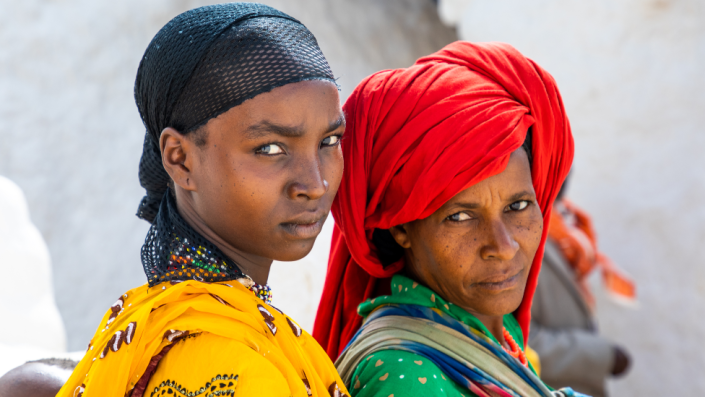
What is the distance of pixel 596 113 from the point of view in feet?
13.8

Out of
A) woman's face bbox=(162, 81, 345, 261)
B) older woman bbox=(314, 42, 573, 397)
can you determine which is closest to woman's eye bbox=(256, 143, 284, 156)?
woman's face bbox=(162, 81, 345, 261)

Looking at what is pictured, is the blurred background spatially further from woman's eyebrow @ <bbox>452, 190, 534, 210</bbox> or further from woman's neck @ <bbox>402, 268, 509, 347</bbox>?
woman's eyebrow @ <bbox>452, 190, 534, 210</bbox>

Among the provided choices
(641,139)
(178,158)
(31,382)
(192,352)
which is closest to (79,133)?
(31,382)

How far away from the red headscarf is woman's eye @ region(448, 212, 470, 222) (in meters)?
0.06

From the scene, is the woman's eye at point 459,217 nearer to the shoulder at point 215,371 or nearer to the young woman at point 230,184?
the young woman at point 230,184

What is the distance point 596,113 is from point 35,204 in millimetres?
3258

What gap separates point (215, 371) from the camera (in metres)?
1.01

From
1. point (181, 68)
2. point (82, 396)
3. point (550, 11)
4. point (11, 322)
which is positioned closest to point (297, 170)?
point (181, 68)

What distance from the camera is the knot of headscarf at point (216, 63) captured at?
1.16 metres

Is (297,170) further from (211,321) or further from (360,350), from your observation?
(360,350)

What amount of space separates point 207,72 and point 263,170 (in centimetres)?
19

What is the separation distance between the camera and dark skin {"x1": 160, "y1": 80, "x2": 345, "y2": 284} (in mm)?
1162

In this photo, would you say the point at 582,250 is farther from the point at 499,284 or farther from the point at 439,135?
the point at 439,135

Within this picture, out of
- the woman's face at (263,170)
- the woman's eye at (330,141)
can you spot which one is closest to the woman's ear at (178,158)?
the woman's face at (263,170)
